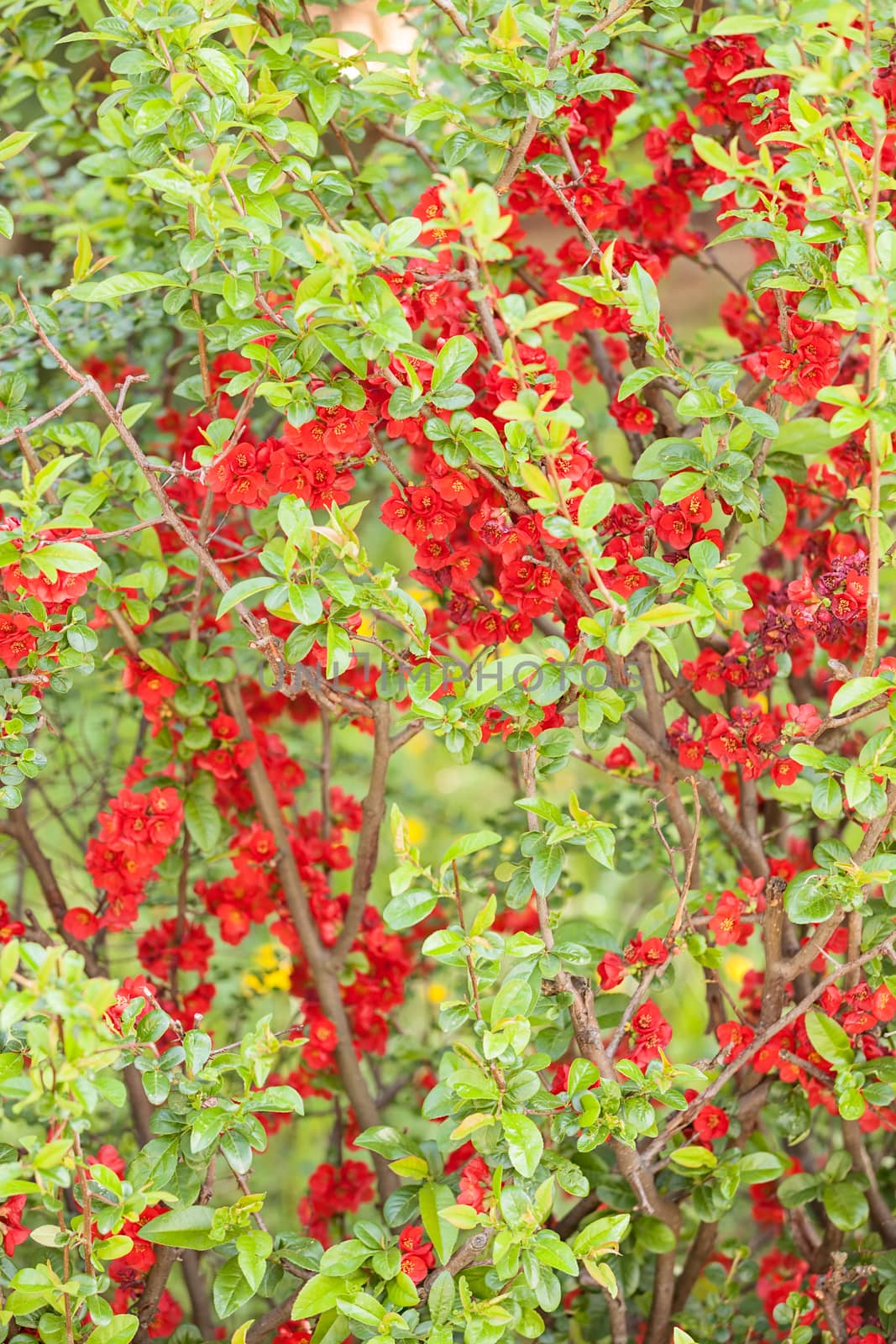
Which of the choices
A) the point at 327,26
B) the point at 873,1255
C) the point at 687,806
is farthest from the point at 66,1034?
the point at 327,26

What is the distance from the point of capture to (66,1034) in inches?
36.8

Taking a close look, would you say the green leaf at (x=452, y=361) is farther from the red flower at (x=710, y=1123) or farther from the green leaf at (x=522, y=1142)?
the red flower at (x=710, y=1123)

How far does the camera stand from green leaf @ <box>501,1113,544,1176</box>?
104 centimetres

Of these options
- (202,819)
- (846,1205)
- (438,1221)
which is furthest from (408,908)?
(846,1205)

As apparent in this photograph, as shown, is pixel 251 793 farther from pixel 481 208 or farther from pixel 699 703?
pixel 481 208

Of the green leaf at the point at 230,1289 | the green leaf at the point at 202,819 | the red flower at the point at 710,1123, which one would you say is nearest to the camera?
the green leaf at the point at 230,1289

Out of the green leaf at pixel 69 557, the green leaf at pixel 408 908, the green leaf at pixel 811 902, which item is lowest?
the green leaf at pixel 811 902

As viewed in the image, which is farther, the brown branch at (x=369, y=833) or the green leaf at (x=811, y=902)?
the brown branch at (x=369, y=833)

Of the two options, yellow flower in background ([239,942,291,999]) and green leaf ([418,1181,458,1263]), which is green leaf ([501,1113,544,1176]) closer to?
green leaf ([418,1181,458,1263])

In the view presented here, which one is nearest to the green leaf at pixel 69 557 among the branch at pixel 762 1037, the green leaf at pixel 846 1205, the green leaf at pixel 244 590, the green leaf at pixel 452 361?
the green leaf at pixel 244 590

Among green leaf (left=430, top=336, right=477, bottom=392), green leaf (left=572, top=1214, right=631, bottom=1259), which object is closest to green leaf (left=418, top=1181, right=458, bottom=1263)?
green leaf (left=572, top=1214, right=631, bottom=1259)

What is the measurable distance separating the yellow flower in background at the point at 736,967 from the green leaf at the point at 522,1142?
1.47 metres

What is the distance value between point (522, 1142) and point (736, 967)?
5.27 feet

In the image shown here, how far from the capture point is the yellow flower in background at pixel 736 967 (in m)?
2.52
